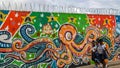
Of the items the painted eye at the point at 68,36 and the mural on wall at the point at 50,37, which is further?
the painted eye at the point at 68,36

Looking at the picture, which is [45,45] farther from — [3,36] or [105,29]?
[105,29]

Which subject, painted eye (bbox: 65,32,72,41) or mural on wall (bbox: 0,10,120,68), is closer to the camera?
mural on wall (bbox: 0,10,120,68)

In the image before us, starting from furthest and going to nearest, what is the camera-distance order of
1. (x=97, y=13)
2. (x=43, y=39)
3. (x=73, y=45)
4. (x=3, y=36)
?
(x=97, y=13) < (x=73, y=45) < (x=43, y=39) < (x=3, y=36)

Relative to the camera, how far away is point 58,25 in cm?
1557

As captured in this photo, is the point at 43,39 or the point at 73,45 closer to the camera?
the point at 43,39

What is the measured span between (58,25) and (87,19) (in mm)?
1828

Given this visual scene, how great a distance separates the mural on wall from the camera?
14.0 meters

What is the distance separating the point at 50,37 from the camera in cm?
1529

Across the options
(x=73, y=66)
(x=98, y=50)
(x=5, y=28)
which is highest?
(x=5, y=28)

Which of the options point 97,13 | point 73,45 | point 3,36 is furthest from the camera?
point 97,13

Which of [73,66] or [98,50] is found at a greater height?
[98,50]

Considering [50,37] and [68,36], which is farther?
[68,36]

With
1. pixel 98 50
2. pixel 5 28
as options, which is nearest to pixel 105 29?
pixel 98 50

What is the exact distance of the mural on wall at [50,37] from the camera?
14.0m
